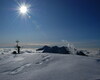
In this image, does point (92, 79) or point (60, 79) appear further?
point (60, 79)

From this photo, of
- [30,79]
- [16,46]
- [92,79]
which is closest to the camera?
[92,79]

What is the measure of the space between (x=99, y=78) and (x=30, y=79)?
2132 mm

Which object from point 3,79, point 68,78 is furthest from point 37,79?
point 3,79

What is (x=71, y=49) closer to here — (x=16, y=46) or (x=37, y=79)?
(x=37, y=79)

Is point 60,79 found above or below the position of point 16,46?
below

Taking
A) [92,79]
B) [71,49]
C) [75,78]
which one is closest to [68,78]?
[75,78]

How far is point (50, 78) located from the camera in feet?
10.7

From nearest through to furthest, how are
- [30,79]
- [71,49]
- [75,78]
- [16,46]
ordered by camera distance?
[75,78] < [30,79] < [71,49] < [16,46]

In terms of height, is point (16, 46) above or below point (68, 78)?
above

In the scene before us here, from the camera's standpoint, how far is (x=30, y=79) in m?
3.31

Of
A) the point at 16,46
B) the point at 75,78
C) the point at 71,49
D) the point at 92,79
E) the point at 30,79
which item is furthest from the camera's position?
the point at 16,46

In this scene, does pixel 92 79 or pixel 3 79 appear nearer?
pixel 92 79

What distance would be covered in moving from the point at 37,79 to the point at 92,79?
5.54 feet

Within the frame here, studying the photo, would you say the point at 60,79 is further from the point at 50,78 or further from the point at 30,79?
the point at 30,79
